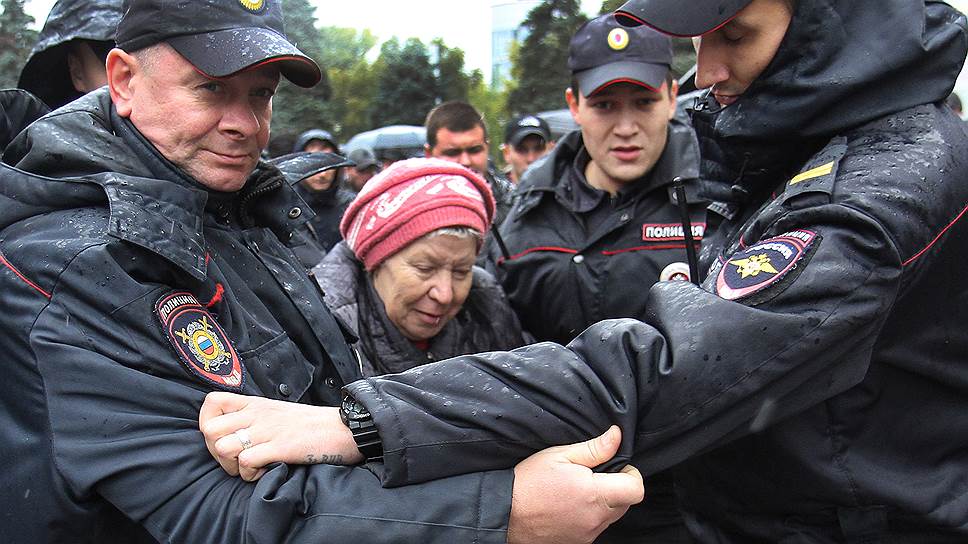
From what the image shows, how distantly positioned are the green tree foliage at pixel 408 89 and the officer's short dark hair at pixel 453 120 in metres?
18.9

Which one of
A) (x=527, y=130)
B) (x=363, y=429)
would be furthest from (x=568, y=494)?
(x=527, y=130)

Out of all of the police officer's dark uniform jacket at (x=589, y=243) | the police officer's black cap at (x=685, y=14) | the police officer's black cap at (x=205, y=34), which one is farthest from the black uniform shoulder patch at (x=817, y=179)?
the police officer's dark uniform jacket at (x=589, y=243)

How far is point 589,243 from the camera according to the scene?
359 cm

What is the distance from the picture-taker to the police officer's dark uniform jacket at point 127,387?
1.71 m

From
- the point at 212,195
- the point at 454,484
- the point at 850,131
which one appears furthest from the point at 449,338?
the point at 850,131

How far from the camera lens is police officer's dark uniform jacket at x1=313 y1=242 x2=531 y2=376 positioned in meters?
3.21

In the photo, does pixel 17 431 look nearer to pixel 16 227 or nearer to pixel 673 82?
pixel 16 227

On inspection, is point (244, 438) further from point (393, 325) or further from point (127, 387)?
point (393, 325)

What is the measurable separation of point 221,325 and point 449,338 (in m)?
1.45

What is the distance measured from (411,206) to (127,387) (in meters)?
1.61

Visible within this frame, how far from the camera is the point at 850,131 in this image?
1980mm

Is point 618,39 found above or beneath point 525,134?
above

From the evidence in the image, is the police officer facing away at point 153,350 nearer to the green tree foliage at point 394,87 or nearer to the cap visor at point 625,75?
the cap visor at point 625,75

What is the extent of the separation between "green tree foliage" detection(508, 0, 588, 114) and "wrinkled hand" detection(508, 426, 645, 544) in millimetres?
17092
